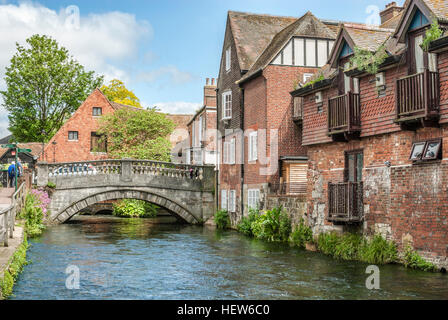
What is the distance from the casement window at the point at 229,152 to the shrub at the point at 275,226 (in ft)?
21.0

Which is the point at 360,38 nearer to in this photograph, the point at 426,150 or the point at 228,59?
the point at 426,150

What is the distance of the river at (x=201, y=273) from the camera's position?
1225 cm

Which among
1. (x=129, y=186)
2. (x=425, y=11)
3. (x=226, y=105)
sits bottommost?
(x=129, y=186)

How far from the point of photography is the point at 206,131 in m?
38.9

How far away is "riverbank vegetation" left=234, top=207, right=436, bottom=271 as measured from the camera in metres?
15.5

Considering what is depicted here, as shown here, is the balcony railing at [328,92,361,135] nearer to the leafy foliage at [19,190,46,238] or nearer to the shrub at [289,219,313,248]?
the shrub at [289,219,313,248]

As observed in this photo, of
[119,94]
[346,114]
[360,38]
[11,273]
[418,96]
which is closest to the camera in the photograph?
[11,273]

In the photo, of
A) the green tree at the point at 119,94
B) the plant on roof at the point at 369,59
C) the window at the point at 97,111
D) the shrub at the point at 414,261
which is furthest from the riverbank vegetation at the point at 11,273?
the green tree at the point at 119,94

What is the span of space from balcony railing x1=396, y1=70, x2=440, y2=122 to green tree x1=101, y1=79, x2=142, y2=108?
149 feet

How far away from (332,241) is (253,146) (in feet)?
30.3

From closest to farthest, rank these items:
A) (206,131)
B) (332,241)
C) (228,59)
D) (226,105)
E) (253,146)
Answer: (332,241) → (253,146) → (226,105) → (228,59) → (206,131)

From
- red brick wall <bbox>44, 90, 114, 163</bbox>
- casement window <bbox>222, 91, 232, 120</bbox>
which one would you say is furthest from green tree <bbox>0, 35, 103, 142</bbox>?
casement window <bbox>222, 91, 232, 120</bbox>

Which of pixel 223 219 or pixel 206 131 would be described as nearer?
pixel 223 219

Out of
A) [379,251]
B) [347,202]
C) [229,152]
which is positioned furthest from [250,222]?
[379,251]
